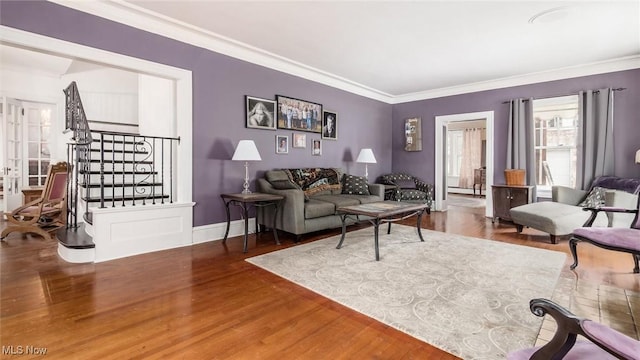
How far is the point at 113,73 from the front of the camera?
5.80 m

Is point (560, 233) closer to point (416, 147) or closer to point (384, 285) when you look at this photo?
point (384, 285)

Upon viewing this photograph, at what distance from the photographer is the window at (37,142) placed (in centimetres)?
556

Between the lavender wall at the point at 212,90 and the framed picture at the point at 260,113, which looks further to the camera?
the framed picture at the point at 260,113

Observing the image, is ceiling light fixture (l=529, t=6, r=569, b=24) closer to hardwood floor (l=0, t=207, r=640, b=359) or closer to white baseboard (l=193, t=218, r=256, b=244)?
hardwood floor (l=0, t=207, r=640, b=359)

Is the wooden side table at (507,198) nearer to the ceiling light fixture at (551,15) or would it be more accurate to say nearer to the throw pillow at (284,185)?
the ceiling light fixture at (551,15)

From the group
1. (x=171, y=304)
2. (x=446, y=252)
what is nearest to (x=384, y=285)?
(x=446, y=252)

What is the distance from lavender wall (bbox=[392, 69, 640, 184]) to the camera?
459 cm

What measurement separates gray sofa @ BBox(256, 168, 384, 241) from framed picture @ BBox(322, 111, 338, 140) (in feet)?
3.46

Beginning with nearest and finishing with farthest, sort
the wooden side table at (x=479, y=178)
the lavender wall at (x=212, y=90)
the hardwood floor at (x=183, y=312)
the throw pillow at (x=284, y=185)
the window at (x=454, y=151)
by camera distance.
Answer: the hardwood floor at (x=183, y=312)
the lavender wall at (x=212, y=90)
the throw pillow at (x=284, y=185)
the wooden side table at (x=479, y=178)
the window at (x=454, y=151)

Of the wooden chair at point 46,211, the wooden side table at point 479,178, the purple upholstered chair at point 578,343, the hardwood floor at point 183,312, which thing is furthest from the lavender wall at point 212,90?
the wooden side table at point 479,178

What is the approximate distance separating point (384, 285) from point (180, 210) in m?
2.53

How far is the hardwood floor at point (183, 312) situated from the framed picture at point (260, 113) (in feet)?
6.62

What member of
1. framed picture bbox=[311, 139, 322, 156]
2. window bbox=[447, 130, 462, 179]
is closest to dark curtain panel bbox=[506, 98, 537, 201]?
framed picture bbox=[311, 139, 322, 156]

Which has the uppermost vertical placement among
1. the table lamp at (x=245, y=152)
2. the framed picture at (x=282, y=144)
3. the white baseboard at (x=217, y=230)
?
the framed picture at (x=282, y=144)
